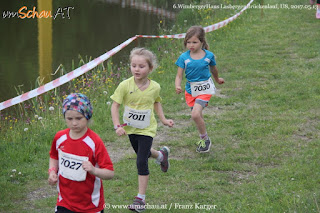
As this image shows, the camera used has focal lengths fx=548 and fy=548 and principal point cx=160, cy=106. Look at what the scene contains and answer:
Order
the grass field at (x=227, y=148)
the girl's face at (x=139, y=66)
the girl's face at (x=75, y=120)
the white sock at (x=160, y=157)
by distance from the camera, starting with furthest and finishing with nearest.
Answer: the white sock at (x=160, y=157) → the grass field at (x=227, y=148) → the girl's face at (x=139, y=66) → the girl's face at (x=75, y=120)

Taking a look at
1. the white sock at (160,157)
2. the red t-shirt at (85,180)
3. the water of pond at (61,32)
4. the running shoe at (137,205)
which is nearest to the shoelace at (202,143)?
the white sock at (160,157)

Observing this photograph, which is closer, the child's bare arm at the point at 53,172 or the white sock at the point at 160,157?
the child's bare arm at the point at 53,172

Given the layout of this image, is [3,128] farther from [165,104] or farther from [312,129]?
[312,129]

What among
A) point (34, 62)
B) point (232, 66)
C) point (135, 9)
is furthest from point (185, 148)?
point (135, 9)

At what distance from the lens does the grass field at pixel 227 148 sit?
562 centimetres

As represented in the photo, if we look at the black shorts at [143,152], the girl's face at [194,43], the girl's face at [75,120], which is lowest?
the black shorts at [143,152]

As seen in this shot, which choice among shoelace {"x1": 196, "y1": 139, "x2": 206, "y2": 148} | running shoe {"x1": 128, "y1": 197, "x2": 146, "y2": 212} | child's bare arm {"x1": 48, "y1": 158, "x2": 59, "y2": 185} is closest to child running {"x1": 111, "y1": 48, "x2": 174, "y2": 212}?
running shoe {"x1": 128, "y1": 197, "x2": 146, "y2": 212}

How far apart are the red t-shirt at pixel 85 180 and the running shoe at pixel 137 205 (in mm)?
1360

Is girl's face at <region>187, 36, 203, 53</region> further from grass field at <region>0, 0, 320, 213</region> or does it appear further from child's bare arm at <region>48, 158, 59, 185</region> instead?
child's bare arm at <region>48, 158, 59, 185</region>

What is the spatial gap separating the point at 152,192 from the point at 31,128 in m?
3.08

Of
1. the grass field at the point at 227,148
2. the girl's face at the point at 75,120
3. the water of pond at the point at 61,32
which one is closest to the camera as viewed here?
the girl's face at the point at 75,120

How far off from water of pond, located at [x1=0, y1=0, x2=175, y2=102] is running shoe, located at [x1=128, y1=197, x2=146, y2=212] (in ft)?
21.7

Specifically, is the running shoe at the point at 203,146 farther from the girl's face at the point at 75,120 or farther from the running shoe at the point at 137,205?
the girl's face at the point at 75,120

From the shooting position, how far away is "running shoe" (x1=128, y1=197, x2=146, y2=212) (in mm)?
5344
